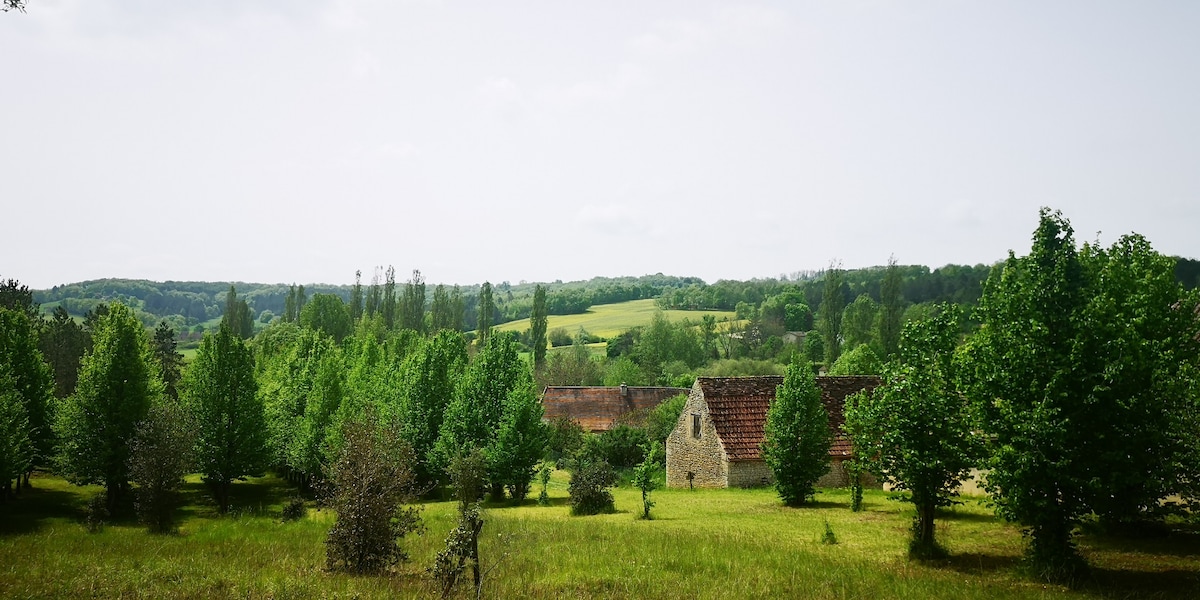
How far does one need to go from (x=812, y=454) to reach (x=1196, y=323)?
1334 centimetres

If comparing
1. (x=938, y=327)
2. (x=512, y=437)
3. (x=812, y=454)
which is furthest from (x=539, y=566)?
(x=512, y=437)

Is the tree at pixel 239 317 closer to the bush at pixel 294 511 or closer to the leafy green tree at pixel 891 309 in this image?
the leafy green tree at pixel 891 309

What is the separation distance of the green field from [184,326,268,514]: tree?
9307 cm

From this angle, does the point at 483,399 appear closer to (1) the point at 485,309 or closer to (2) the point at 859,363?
(2) the point at 859,363

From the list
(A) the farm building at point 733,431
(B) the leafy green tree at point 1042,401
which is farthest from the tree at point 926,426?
(A) the farm building at point 733,431

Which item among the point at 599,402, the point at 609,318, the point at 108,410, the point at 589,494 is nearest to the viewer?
the point at 589,494

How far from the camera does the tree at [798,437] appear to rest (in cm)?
2789

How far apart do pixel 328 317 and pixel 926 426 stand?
87.9m

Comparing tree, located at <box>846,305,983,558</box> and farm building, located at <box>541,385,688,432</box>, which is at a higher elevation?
tree, located at <box>846,305,983,558</box>

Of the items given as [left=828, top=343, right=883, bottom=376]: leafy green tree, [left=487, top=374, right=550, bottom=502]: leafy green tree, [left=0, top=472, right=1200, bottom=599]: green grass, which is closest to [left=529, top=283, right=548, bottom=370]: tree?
[left=828, top=343, right=883, bottom=376]: leafy green tree

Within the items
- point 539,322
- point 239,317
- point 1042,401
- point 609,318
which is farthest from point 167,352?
point 609,318

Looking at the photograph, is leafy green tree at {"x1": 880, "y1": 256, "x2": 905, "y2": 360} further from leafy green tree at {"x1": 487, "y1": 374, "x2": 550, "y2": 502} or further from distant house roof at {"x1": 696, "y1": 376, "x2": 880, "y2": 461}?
leafy green tree at {"x1": 487, "y1": 374, "x2": 550, "y2": 502}

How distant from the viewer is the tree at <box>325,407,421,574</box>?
47.5 ft

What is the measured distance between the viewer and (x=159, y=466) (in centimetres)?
2464
